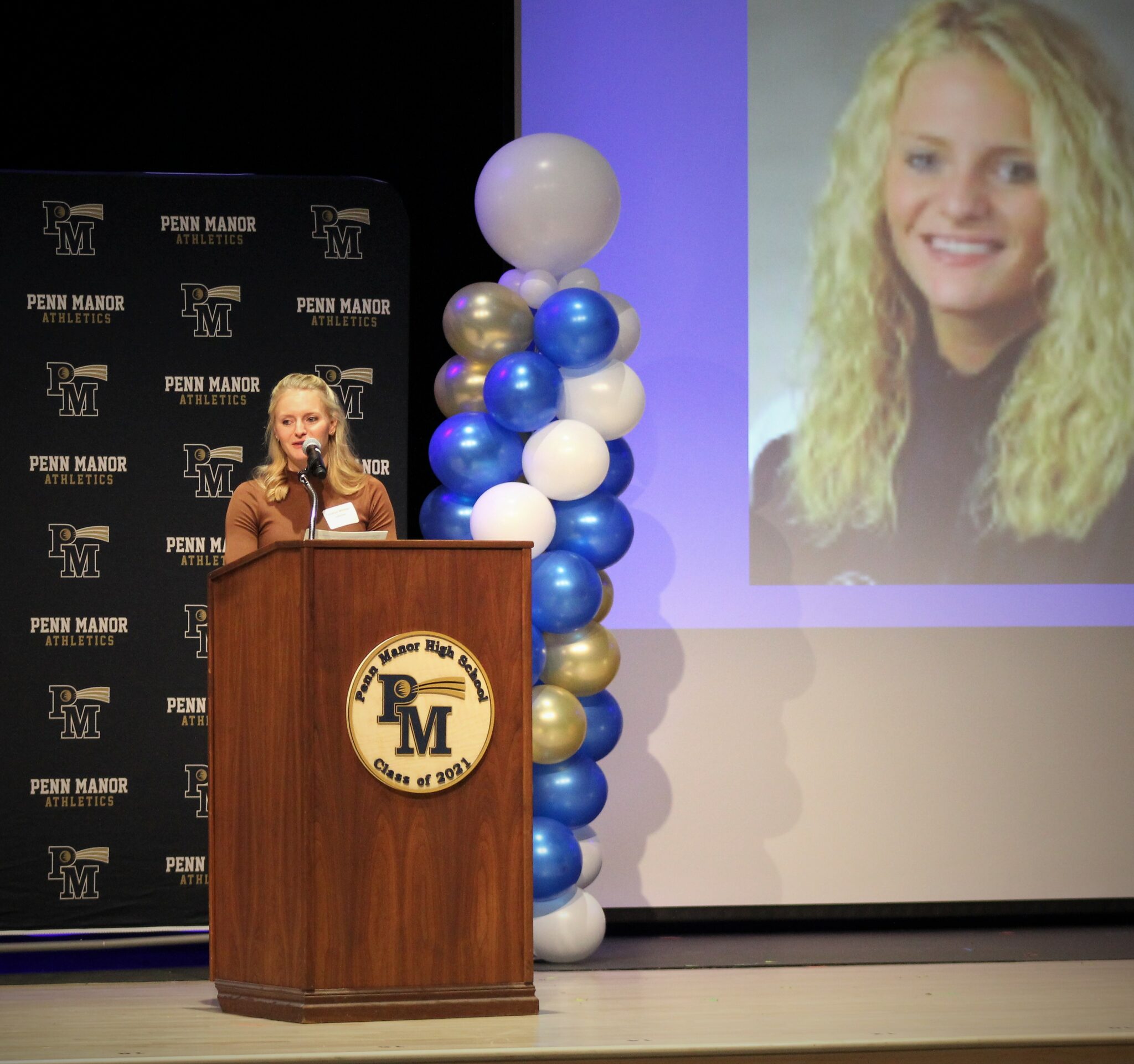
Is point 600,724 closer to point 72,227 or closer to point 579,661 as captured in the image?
point 579,661

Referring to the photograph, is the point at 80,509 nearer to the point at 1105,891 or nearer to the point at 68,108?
the point at 68,108

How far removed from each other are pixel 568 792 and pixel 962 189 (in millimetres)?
2389

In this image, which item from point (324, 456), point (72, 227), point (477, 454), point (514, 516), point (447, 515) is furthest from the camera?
point (72, 227)

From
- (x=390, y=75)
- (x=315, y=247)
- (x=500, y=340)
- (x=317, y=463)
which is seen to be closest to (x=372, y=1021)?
(x=317, y=463)

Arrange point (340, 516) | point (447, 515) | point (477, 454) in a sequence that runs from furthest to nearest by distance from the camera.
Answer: point (447, 515), point (477, 454), point (340, 516)

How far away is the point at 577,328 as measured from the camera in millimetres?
3701

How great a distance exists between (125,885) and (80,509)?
1.21 metres

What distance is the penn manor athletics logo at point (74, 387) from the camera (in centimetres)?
443

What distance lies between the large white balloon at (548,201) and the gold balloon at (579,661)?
1067 mm

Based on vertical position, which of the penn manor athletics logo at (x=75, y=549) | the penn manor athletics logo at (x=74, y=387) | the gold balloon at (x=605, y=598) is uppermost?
the penn manor athletics logo at (x=74, y=387)

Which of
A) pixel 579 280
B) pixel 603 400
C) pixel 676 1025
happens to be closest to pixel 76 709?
pixel 603 400

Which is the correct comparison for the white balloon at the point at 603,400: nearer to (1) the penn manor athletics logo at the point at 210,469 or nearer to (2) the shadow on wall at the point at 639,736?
(2) the shadow on wall at the point at 639,736

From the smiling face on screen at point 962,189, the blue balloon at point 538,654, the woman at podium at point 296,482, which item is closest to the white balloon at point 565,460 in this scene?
the blue balloon at point 538,654

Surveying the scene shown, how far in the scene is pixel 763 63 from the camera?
455 centimetres
